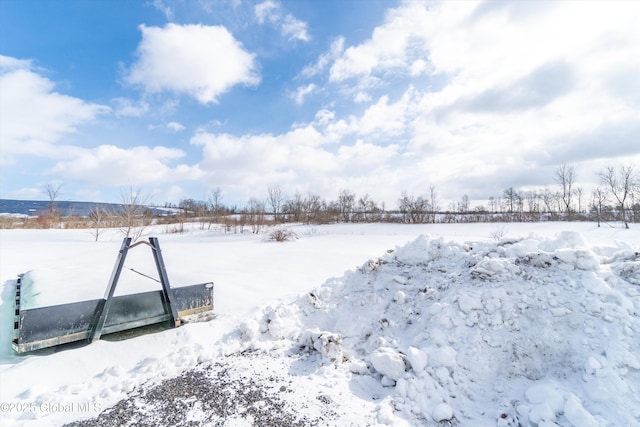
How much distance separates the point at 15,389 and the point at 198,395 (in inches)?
71.3

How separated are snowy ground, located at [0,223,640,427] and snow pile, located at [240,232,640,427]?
0.01m

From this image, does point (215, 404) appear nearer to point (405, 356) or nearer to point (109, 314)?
point (405, 356)

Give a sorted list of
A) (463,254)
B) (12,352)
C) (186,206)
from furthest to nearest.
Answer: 1. (186,206)
2. (463,254)
3. (12,352)

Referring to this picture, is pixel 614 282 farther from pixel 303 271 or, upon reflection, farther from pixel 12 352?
pixel 12 352

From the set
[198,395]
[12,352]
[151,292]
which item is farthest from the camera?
[151,292]

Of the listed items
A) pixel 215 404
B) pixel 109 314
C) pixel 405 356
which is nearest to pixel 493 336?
pixel 405 356

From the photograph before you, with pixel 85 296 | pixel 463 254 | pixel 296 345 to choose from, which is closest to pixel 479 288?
pixel 463 254

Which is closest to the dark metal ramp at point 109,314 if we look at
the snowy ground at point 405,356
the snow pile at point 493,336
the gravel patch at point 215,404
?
the snowy ground at point 405,356

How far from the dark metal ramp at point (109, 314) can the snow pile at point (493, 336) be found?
4.16 ft

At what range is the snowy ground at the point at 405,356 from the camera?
222 centimetres

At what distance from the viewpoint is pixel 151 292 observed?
3926 millimetres

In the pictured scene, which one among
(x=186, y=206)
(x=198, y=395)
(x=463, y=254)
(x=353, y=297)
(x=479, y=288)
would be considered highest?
(x=186, y=206)

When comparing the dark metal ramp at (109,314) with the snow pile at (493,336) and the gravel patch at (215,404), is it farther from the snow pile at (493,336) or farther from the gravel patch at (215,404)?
the gravel patch at (215,404)

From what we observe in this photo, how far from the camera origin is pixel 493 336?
2.82 metres
